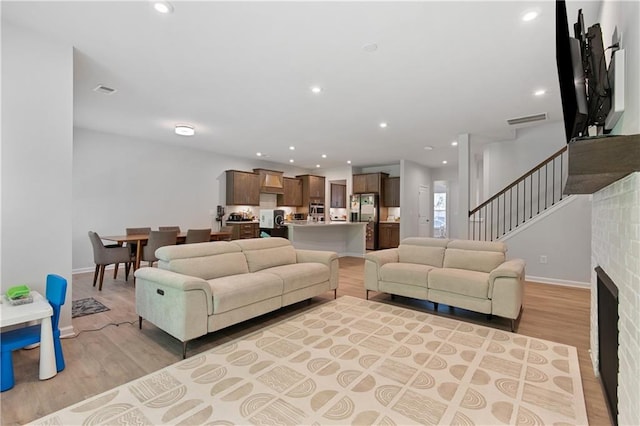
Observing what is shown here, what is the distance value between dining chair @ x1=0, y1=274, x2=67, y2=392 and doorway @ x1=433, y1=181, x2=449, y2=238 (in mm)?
10544

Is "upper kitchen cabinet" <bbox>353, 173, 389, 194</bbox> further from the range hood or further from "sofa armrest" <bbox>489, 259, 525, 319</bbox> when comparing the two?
"sofa armrest" <bbox>489, 259, 525, 319</bbox>

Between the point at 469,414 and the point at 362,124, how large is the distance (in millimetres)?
4535

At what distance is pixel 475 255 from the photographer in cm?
396

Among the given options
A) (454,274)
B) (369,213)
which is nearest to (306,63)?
(454,274)

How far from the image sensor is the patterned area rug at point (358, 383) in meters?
1.86

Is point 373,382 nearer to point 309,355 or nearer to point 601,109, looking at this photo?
point 309,355

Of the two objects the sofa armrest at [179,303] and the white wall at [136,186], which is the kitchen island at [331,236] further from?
the sofa armrest at [179,303]

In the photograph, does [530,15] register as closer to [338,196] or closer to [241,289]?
[241,289]

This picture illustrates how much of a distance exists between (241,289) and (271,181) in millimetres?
6351

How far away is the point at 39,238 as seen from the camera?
277 cm

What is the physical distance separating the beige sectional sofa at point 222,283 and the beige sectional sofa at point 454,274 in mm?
811

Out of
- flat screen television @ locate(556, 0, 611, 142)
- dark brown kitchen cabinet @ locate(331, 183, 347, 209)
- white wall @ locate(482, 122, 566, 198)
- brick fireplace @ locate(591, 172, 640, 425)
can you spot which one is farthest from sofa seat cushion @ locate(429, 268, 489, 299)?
dark brown kitchen cabinet @ locate(331, 183, 347, 209)

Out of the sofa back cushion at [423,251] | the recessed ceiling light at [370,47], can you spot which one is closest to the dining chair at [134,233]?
the sofa back cushion at [423,251]

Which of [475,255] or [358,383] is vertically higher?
[475,255]
